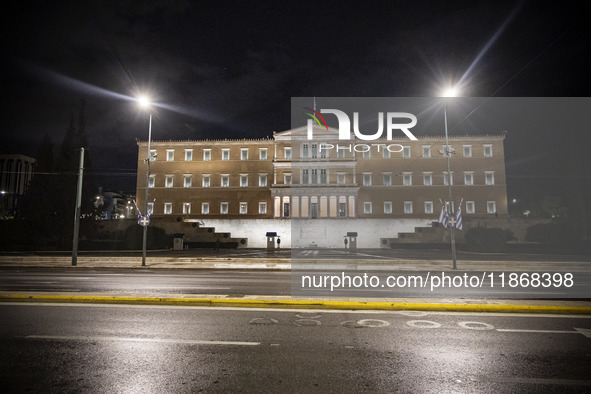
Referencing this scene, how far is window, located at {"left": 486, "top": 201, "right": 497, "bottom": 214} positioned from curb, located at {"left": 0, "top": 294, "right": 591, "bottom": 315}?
48196 mm

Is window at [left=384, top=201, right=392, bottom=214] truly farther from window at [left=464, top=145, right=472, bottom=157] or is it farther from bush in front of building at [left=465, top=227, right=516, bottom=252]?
window at [left=464, top=145, right=472, bottom=157]

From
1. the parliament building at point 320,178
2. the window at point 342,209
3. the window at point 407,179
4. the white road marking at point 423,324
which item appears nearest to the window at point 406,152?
the parliament building at point 320,178

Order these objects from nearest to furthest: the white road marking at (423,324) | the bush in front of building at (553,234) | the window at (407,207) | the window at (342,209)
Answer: the white road marking at (423,324), the bush in front of building at (553,234), the window at (407,207), the window at (342,209)

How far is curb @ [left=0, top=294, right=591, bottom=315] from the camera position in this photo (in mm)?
7816

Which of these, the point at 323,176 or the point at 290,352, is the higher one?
the point at 323,176

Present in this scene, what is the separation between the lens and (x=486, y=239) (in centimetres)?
3803

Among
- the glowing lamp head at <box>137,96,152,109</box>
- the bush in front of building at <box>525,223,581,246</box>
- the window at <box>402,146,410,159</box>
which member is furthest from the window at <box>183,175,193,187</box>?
the bush in front of building at <box>525,223,581,246</box>

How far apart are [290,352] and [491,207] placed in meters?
54.0

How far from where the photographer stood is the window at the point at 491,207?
50.5 metres

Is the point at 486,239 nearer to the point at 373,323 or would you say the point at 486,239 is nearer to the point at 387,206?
the point at 387,206

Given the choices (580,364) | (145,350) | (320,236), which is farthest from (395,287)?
(320,236)

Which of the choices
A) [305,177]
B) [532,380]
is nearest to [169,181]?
[305,177]

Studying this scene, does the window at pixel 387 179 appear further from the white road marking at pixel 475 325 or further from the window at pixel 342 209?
the white road marking at pixel 475 325

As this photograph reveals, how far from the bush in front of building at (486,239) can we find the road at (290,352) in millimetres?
33576
